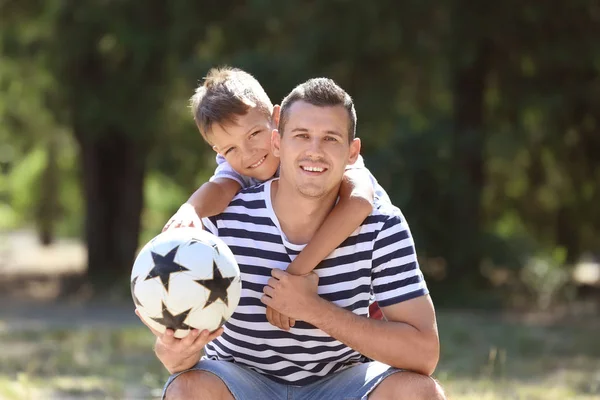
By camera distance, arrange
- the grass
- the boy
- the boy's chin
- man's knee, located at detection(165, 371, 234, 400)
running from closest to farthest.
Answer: man's knee, located at detection(165, 371, 234, 400)
the boy
the boy's chin
the grass

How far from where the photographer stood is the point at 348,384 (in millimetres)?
3527

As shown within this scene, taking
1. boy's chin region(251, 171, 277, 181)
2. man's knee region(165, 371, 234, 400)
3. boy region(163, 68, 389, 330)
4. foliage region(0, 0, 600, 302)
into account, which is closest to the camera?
man's knee region(165, 371, 234, 400)

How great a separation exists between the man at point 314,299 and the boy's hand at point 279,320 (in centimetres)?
4

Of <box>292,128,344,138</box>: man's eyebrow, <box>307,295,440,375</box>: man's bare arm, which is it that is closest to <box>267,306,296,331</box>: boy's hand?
<box>307,295,440,375</box>: man's bare arm

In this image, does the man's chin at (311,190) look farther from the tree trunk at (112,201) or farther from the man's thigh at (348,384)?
the tree trunk at (112,201)

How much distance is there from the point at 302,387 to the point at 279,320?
12.1 inches

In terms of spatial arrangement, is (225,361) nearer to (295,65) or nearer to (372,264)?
(372,264)

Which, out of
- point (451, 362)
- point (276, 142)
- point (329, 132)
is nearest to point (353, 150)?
point (329, 132)

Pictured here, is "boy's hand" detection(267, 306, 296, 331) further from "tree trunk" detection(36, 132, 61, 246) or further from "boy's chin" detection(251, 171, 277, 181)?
"tree trunk" detection(36, 132, 61, 246)

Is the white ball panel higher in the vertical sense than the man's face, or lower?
lower

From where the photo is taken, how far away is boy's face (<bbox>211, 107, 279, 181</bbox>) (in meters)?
4.24

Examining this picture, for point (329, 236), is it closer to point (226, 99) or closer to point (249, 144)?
point (249, 144)

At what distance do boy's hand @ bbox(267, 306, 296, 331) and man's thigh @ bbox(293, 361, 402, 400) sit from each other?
0.90 ft

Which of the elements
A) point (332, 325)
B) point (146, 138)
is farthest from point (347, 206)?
point (146, 138)
